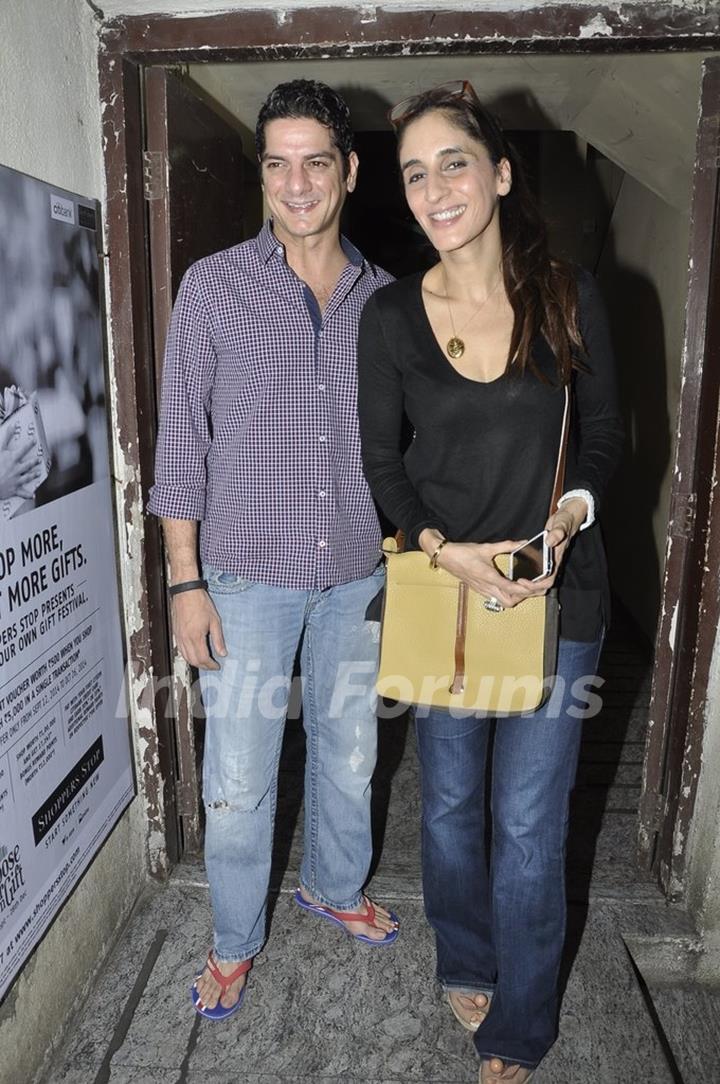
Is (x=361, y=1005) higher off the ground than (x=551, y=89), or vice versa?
(x=551, y=89)

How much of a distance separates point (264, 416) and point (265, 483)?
0.47ft

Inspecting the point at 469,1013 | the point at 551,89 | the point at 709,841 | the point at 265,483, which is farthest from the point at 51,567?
the point at 551,89

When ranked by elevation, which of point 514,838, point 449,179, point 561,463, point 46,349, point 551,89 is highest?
point 551,89

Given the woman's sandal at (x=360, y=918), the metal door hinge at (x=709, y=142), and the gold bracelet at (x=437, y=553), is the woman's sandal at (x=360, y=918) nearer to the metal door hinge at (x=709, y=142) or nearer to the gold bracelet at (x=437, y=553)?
the gold bracelet at (x=437, y=553)

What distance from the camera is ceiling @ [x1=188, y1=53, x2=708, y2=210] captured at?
2.34 meters

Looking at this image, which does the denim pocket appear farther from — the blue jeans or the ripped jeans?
the blue jeans

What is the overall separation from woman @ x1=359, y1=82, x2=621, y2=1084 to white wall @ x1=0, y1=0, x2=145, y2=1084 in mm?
706

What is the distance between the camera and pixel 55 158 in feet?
5.72

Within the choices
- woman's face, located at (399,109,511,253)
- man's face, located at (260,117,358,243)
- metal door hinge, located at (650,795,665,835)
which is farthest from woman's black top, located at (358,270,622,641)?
metal door hinge, located at (650,795,665,835)

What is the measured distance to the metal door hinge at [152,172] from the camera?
2.03 metres

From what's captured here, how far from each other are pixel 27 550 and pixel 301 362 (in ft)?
2.21

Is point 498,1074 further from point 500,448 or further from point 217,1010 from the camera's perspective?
point 500,448

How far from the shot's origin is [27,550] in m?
1.62

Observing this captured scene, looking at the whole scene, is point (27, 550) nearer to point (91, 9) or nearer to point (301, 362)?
point (301, 362)
